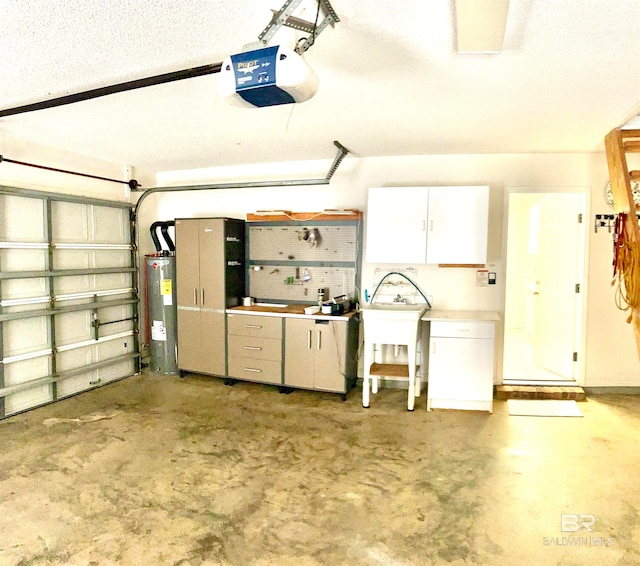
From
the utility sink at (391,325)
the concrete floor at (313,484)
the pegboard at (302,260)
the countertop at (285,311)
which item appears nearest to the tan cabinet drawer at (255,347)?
the countertop at (285,311)

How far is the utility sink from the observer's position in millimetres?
3748

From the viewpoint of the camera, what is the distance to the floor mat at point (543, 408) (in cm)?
379

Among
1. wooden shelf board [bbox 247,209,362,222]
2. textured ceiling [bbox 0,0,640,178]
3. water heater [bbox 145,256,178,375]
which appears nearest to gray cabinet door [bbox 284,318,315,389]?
wooden shelf board [bbox 247,209,362,222]

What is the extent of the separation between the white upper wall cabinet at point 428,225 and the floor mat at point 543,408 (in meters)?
1.39

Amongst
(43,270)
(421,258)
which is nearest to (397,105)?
(421,258)

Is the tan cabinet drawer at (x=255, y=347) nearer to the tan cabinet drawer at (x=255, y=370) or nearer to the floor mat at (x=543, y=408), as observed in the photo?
the tan cabinet drawer at (x=255, y=370)

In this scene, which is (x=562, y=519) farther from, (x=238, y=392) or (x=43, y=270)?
(x=43, y=270)

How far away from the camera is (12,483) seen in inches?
106

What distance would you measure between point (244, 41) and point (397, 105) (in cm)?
124


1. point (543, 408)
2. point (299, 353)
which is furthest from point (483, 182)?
point (299, 353)

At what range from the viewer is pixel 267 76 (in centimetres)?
171

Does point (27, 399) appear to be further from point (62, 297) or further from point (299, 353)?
point (299, 353)

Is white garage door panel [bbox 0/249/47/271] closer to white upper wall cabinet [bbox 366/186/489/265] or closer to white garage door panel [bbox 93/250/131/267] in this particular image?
white garage door panel [bbox 93/250/131/267]

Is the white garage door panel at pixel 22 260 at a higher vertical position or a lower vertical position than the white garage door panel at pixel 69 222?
lower
